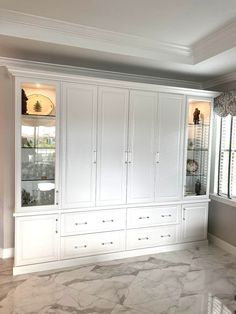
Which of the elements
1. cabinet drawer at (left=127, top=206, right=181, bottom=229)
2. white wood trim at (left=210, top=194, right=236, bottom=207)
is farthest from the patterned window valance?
cabinet drawer at (left=127, top=206, right=181, bottom=229)

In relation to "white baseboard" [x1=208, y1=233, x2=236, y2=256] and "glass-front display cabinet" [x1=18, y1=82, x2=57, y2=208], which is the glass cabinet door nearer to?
"glass-front display cabinet" [x1=18, y1=82, x2=57, y2=208]

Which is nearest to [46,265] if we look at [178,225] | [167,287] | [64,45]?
[167,287]

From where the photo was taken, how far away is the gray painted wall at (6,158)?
315 centimetres

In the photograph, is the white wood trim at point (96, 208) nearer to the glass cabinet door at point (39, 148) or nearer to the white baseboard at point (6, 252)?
the glass cabinet door at point (39, 148)

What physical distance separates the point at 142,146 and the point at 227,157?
1.32m

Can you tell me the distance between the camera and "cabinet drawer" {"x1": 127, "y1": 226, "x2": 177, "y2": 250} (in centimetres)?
332

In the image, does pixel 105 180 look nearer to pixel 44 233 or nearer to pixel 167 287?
pixel 44 233

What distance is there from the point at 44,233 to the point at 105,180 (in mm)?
935

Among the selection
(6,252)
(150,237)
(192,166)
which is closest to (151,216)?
(150,237)

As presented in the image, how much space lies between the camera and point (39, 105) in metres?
2.97

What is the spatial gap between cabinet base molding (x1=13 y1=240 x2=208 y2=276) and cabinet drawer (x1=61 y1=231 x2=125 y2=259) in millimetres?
60

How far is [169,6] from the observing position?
7.06 ft

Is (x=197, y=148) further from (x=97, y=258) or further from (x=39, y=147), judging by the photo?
(x=39, y=147)

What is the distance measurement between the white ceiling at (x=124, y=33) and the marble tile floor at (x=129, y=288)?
248 centimetres
